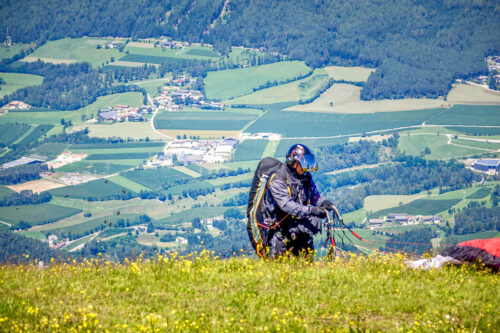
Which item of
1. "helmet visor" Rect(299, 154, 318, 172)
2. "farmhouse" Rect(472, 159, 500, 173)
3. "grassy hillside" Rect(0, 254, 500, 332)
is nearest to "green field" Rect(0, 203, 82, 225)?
"farmhouse" Rect(472, 159, 500, 173)

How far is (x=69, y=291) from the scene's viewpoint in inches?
393

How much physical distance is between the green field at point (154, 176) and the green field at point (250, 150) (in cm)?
1388

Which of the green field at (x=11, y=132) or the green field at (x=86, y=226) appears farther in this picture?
the green field at (x=11, y=132)

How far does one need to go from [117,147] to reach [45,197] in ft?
128

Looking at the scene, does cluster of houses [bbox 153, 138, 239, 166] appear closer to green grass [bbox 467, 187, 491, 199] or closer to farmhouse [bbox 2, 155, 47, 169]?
farmhouse [bbox 2, 155, 47, 169]

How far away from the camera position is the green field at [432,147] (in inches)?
6073

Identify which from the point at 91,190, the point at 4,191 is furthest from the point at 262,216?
the point at 4,191

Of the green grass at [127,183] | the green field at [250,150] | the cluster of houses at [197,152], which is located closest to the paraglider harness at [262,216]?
the green grass at [127,183]

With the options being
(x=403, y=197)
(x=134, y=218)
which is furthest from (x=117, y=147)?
(x=403, y=197)

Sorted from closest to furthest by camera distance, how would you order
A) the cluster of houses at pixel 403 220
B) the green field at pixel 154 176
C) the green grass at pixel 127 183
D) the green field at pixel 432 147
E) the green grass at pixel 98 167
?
the cluster of houses at pixel 403 220, the green grass at pixel 127 183, the green field at pixel 154 176, the green grass at pixel 98 167, the green field at pixel 432 147

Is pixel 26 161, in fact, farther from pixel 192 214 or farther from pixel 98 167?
pixel 192 214

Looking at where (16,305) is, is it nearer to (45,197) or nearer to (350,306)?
(350,306)

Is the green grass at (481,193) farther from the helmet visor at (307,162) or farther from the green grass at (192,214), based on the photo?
the helmet visor at (307,162)

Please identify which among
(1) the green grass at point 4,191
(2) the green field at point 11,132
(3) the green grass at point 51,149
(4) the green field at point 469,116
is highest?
(4) the green field at point 469,116
